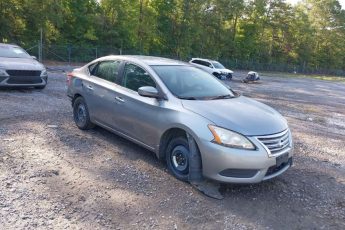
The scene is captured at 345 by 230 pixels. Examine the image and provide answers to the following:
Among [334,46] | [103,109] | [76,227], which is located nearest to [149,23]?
Answer: [103,109]

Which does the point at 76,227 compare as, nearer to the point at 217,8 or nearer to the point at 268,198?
the point at 268,198

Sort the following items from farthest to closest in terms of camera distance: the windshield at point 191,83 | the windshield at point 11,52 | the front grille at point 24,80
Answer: the windshield at point 11,52 < the front grille at point 24,80 < the windshield at point 191,83

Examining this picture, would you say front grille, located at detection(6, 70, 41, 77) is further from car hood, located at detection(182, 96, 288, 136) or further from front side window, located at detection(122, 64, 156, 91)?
car hood, located at detection(182, 96, 288, 136)

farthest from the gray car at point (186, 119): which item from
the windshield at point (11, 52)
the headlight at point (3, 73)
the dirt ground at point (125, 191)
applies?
the windshield at point (11, 52)

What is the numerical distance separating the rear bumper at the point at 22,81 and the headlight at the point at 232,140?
8007 mm

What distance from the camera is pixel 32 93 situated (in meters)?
10.8

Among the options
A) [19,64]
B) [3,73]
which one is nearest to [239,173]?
[3,73]

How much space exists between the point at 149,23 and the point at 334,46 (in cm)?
4413

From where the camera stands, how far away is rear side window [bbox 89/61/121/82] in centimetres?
604

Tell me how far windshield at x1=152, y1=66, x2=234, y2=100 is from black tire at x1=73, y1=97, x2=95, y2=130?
185cm

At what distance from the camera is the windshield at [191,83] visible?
5184 mm

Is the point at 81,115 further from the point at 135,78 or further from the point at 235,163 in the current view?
the point at 235,163

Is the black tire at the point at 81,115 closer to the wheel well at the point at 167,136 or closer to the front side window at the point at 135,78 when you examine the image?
the front side window at the point at 135,78

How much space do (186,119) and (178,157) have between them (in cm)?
59
